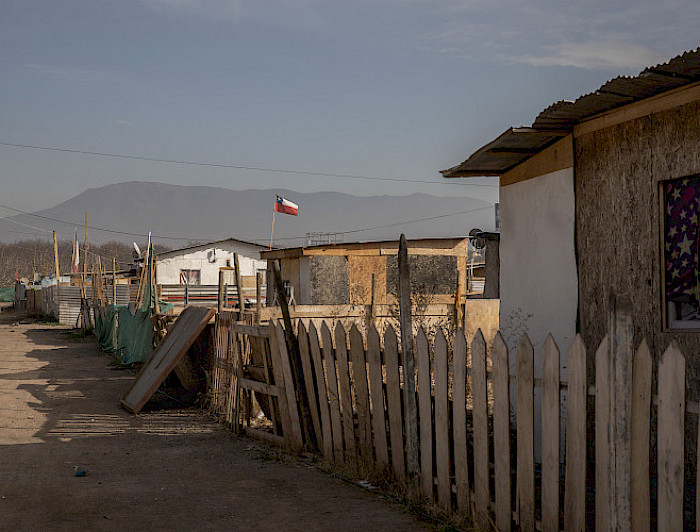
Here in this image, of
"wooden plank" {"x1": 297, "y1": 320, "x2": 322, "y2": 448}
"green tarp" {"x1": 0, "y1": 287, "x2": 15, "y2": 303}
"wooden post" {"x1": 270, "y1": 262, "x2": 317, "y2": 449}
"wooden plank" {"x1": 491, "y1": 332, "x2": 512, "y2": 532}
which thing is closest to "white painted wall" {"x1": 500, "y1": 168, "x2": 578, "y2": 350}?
"wooden plank" {"x1": 491, "y1": 332, "x2": 512, "y2": 532}

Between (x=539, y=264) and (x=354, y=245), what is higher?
(x=354, y=245)

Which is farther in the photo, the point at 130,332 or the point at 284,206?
the point at 284,206

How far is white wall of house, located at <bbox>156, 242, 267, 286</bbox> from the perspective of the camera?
155 ft

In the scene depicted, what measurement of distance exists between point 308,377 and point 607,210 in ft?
11.4

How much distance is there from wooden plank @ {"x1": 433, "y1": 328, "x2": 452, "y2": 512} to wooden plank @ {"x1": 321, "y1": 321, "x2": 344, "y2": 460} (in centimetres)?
156

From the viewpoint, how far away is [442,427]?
6.02m

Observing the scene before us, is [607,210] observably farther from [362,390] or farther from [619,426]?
[619,426]

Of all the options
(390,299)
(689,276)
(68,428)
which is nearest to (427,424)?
(689,276)

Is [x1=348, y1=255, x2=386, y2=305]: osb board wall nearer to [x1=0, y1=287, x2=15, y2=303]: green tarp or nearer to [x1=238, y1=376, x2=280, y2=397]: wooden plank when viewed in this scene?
[x1=238, y1=376, x2=280, y2=397]: wooden plank

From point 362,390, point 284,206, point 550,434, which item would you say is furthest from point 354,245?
point 550,434

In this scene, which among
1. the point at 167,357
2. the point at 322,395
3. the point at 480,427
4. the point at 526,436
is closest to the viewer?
the point at 526,436

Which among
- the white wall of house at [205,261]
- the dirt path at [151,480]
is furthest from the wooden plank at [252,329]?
the white wall of house at [205,261]

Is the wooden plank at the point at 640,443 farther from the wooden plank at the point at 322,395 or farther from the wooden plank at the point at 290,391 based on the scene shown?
the wooden plank at the point at 290,391

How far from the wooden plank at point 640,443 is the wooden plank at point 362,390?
3026mm
